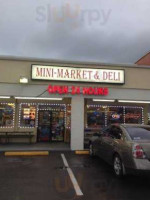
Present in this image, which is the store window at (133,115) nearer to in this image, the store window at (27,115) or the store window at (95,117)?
the store window at (95,117)

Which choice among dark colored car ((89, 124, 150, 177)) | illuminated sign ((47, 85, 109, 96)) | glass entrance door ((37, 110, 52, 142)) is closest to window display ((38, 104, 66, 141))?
glass entrance door ((37, 110, 52, 142))

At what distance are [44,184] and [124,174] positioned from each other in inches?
94.0

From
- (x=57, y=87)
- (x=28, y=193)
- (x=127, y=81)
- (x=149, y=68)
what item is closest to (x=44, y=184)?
(x=28, y=193)

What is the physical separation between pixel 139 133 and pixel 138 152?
1188mm

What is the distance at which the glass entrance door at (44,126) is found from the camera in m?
16.4

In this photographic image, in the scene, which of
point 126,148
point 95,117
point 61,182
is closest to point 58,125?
point 95,117

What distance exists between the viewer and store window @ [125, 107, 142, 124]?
1675cm

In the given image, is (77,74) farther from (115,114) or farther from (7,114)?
(7,114)

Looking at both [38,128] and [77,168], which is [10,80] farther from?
[77,168]

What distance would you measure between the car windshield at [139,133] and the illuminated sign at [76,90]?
5.51 metres

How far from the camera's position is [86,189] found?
21.1 ft

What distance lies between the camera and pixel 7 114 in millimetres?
15742

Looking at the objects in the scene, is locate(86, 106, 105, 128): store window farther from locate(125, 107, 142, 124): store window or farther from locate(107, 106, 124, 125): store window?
locate(125, 107, 142, 124): store window

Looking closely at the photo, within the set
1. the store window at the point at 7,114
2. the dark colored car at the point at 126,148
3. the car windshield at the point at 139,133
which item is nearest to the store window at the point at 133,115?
the dark colored car at the point at 126,148
